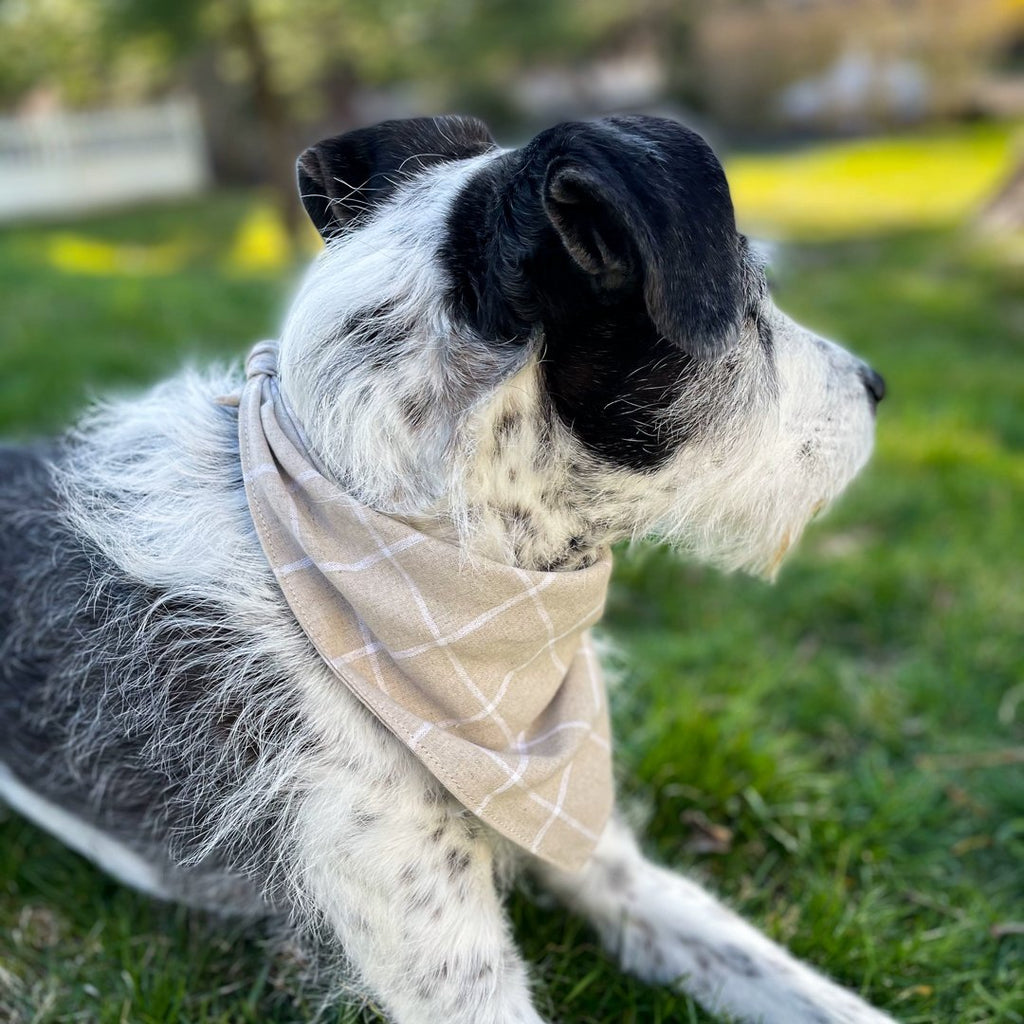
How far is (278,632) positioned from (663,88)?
27623mm

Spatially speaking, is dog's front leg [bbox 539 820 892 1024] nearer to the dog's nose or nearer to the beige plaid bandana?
the beige plaid bandana

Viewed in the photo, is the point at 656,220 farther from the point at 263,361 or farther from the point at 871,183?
the point at 871,183

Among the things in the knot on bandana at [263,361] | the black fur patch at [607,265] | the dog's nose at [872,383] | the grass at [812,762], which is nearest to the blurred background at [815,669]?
the grass at [812,762]

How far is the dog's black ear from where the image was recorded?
1.46 m

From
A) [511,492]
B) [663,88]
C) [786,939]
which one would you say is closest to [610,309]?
[511,492]

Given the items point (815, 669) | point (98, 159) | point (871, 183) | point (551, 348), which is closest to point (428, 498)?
point (551, 348)

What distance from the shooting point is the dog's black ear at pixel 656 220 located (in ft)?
4.80

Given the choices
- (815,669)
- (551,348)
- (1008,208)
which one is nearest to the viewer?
(551,348)

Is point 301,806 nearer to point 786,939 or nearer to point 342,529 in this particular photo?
point 342,529

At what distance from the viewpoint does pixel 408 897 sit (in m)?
1.70

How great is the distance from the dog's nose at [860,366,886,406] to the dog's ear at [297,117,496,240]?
0.93 m

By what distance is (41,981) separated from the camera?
2.10m

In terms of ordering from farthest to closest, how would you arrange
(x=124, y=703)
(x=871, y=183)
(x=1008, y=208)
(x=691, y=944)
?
1. (x=871, y=183)
2. (x=1008, y=208)
3. (x=691, y=944)
4. (x=124, y=703)

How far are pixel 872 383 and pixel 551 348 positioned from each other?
0.77 meters
